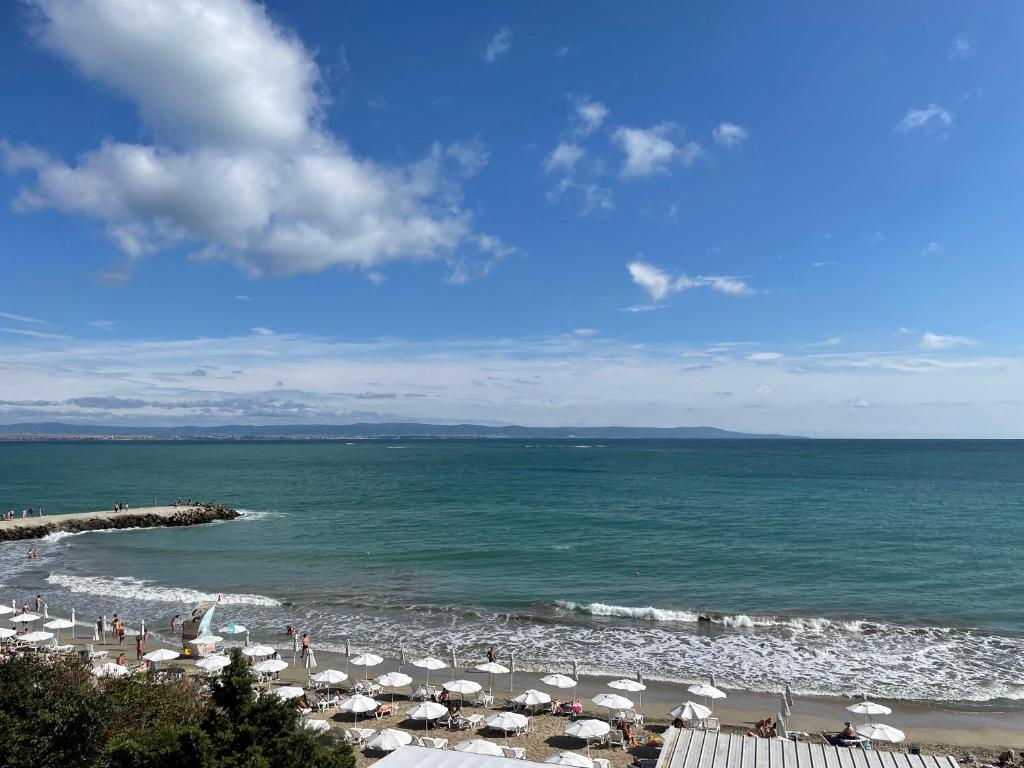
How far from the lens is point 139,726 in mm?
10867

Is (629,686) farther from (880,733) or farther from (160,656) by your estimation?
(160,656)

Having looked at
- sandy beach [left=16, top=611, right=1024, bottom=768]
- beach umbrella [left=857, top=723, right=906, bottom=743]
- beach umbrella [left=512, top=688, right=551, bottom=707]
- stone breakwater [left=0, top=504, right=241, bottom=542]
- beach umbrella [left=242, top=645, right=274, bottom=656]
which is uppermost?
beach umbrella [left=857, top=723, right=906, bottom=743]

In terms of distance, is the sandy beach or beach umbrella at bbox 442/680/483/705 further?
beach umbrella at bbox 442/680/483/705

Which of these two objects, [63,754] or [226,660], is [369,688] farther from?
[63,754]

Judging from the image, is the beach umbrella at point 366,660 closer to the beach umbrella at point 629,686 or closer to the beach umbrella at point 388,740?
the beach umbrella at point 388,740

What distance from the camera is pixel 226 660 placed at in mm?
21141

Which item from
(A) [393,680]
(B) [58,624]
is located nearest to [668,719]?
(A) [393,680]

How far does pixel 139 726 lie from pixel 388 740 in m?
6.48

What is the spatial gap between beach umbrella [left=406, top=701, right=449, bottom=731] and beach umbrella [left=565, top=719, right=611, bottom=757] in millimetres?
3433

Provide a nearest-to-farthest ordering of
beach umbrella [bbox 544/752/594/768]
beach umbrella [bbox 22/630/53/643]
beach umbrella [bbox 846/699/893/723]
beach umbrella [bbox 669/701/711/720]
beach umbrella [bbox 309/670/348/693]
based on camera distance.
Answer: beach umbrella [bbox 544/752/594/768], beach umbrella [bbox 669/701/711/720], beach umbrella [bbox 846/699/893/723], beach umbrella [bbox 309/670/348/693], beach umbrella [bbox 22/630/53/643]

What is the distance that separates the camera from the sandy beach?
54.4 ft

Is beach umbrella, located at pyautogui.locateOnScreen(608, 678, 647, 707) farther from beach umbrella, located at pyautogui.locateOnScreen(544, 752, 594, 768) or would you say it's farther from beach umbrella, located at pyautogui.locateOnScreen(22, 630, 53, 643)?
beach umbrella, located at pyautogui.locateOnScreen(22, 630, 53, 643)

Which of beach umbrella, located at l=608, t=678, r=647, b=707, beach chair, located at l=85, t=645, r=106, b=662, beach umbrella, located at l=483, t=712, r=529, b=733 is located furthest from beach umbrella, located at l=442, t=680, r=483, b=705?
beach chair, located at l=85, t=645, r=106, b=662

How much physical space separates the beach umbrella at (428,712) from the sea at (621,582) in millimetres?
5675
